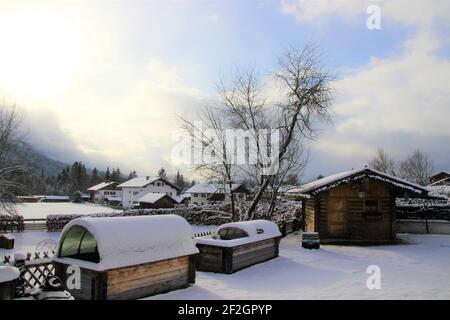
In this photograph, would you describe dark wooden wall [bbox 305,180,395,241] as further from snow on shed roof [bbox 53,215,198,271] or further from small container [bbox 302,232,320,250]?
snow on shed roof [bbox 53,215,198,271]

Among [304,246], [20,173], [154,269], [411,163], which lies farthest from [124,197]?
[154,269]

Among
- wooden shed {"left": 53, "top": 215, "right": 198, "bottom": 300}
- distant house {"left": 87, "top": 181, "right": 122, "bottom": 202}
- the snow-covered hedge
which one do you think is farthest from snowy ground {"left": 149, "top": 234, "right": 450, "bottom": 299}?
distant house {"left": 87, "top": 181, "right": 122, "bottom": 202}

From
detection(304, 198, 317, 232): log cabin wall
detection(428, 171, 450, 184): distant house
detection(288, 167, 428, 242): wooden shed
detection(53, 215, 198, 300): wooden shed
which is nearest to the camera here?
detection(53, 215, 198, 300): wooden shed

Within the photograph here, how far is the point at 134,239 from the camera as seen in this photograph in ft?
34.0

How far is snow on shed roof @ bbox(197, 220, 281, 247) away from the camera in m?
14.4

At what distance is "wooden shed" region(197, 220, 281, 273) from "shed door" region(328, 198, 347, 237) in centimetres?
643

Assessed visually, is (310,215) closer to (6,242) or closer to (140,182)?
(6,242)

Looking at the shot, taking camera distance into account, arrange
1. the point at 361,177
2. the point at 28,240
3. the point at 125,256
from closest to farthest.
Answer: the point at 125,256, the point at 361,177, the point at 28,240

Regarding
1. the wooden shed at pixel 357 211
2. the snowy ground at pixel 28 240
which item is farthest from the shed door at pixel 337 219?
the snowy ground at pixel 28 240

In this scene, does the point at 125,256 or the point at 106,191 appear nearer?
the point at 125,256

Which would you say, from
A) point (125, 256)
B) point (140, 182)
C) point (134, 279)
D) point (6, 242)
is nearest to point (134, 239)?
point (125, 256)

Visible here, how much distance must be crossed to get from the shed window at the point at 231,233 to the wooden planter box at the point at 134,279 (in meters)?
3.62

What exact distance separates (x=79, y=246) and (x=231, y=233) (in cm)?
691
